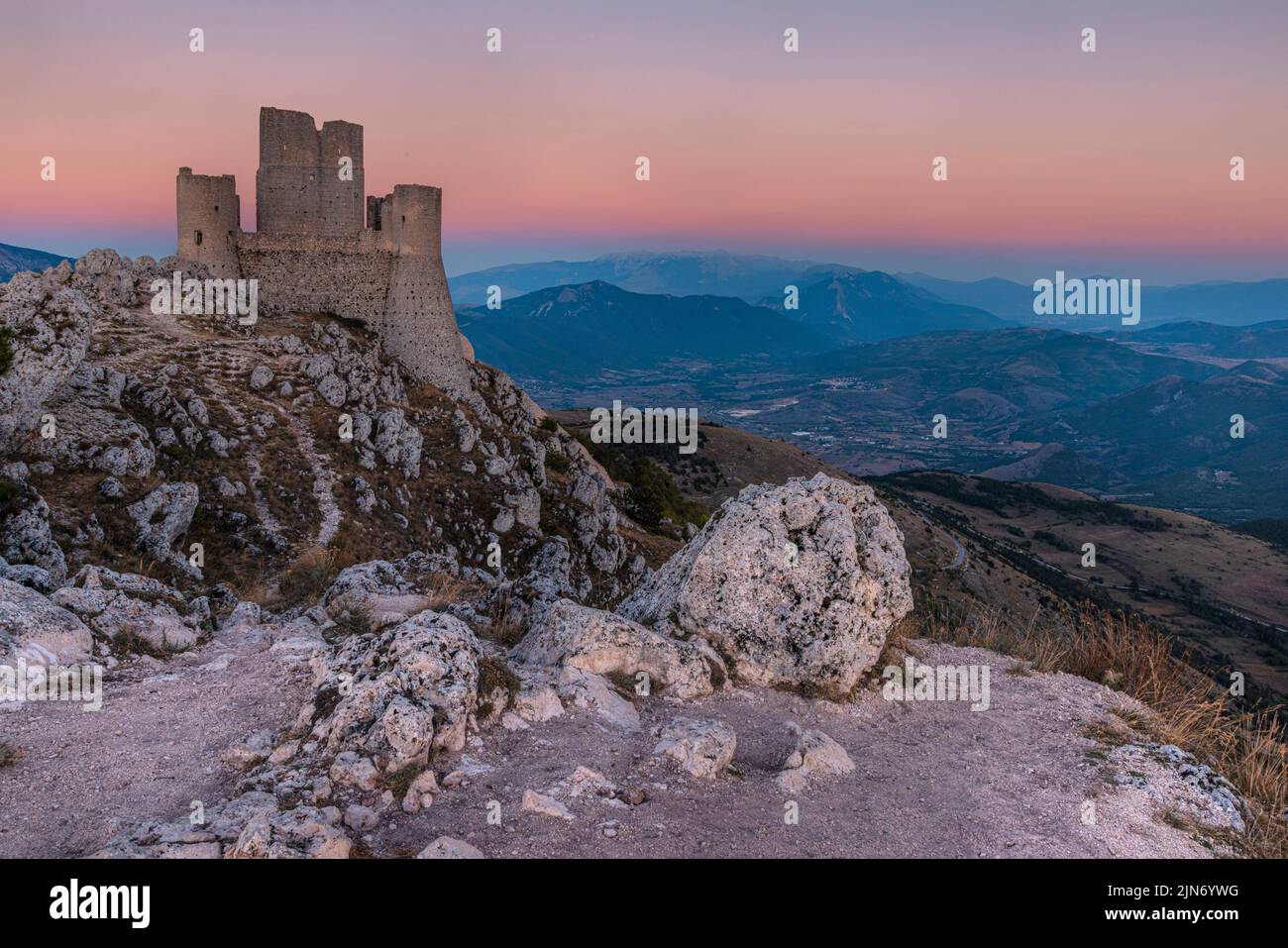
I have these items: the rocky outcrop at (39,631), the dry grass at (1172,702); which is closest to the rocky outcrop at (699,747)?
the dry grass at (1172,702)

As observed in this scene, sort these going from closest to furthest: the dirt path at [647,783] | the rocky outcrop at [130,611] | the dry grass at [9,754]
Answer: the dirt path at [647,783], the dry grass at [9,754], the rocky outcrop at [130,611]

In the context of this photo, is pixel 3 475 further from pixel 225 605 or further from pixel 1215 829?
pixel 1215 829

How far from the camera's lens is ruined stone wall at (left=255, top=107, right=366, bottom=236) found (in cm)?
3262

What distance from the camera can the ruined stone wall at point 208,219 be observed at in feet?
103

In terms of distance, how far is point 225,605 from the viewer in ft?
36.9

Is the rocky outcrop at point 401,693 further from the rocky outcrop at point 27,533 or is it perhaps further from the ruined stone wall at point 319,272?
the ruined stone wall at point 319,272

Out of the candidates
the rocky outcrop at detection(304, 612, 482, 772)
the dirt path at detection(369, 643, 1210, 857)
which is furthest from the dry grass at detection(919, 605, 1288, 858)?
the rocky outcrop at detection(304, 612, 482, 772)

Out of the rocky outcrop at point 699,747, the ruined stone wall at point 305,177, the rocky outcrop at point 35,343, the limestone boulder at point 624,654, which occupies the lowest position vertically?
the rocky outcrop at point 699,747

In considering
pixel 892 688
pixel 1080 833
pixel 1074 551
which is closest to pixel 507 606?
pixel 892 688

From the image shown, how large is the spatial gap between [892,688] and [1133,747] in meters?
2.26

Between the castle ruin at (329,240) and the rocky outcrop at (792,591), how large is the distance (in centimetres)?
2877

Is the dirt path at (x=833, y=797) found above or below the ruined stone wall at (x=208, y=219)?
below

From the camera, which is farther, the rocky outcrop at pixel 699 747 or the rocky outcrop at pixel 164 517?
the rocky outcrop at pixel 164 517

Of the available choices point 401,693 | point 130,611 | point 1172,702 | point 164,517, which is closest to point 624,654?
point 401,693
